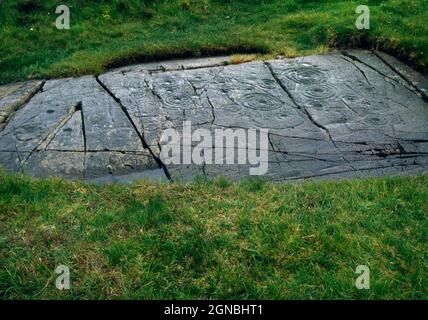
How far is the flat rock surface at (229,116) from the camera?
396 centimetres

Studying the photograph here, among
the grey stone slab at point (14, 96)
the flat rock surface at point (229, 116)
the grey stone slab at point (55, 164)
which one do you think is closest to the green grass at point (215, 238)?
the grey stone slab at point (55, 164)

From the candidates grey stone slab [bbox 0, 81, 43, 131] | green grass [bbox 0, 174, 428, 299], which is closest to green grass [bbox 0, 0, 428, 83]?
grey stone slab [bbox 0, 81, 43, 131]

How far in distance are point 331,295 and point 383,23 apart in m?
4.54

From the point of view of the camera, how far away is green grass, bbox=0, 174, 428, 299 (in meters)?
2.68

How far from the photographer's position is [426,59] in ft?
17.8

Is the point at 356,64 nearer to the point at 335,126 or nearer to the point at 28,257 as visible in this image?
the point at 335,126

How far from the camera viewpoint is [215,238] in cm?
298

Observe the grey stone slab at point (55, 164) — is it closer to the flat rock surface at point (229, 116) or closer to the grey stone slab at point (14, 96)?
the flat rock surface at point (229, 116)

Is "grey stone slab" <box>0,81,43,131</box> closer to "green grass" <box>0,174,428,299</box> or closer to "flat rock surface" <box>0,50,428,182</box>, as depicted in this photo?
"flat rock surface" <box>0,50,428,182</box>

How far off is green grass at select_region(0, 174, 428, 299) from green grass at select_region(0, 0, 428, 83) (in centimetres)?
253

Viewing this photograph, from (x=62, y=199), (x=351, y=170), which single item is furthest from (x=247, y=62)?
(x=62, y=199)

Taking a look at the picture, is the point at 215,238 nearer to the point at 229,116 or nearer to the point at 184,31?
the point at 229,116

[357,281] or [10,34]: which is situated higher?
[10,34]
